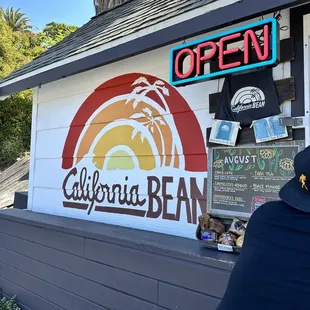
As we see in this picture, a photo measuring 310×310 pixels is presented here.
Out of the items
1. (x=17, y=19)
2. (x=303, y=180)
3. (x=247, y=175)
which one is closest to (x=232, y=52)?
(x=247, y=175)

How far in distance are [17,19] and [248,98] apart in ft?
97.4

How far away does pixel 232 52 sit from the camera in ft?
8.20

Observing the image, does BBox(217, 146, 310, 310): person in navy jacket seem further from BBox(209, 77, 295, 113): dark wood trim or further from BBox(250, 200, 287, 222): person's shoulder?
BBox(209, 77, 295, 113): dark wood trim

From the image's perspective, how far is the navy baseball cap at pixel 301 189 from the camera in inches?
48.0

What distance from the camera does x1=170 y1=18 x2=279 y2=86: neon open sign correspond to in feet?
7.51

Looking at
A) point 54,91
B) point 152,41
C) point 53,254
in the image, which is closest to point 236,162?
point 152,41

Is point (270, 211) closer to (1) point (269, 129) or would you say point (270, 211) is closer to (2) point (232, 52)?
(1) point (269, 129)

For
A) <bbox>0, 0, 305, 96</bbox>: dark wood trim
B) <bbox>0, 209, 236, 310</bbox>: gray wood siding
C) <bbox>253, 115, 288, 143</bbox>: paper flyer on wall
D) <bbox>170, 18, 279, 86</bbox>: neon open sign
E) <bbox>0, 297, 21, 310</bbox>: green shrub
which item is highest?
<bbox>0, 0, 305, 96</bbox>: dark wood trim

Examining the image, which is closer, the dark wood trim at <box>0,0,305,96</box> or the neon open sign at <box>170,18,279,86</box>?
the dark wood trim at <box>0,0,305,96</box>

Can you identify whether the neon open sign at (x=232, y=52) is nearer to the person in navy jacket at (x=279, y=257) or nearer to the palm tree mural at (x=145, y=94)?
the palm tree mural at (x=145, y=94)

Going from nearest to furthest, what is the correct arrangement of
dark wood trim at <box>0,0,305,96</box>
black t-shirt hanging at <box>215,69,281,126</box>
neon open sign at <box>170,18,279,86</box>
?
1. dark wood trim at <box>0,0,305,96</box>
2. neon open sign at <box>170,18,279,86</box>
3. black t-shirt hanging at <box>215,69,281,126</box>

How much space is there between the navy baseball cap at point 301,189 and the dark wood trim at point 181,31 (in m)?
1.22

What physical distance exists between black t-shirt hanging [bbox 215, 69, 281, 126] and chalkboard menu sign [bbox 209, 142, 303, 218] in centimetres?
25

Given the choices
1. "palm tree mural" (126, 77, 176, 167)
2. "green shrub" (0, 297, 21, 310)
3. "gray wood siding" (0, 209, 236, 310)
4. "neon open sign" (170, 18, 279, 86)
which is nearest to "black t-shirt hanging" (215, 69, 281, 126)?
"neon open sign" (170, 18, 279, 86)
